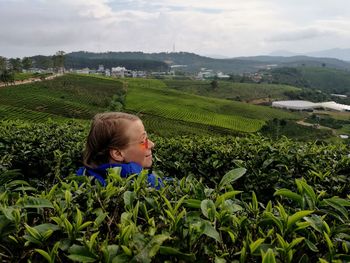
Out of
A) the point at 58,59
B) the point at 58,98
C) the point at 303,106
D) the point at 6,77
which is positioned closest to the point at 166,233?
the point at 58,98

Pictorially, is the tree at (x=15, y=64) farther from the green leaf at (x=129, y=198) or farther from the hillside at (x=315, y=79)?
the hillside at (x=315, y=79)

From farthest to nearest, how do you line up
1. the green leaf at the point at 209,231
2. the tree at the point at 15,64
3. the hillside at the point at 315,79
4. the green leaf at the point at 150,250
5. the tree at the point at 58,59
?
the hillside at the point at 315,79 → the tree at the point at 58,59 → the tree at the point at 15,64 → the green leaf at the point at 209,231 → the green leaf at the point at 150,250

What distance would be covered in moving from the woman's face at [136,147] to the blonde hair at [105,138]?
4cm

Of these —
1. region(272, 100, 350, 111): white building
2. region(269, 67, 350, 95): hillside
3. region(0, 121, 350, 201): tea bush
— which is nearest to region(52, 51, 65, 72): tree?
region(272, 100, 350, 111): white building

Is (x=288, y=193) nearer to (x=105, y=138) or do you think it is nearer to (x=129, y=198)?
(x=129, y=198)

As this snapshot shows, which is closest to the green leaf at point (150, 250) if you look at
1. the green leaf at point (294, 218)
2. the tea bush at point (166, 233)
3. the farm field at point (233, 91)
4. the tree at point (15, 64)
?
the tea bush at point (166, 233)

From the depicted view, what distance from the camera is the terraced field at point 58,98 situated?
175 feet

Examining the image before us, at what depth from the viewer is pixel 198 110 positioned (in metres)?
67.6

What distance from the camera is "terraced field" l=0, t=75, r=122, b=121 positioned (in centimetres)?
5321

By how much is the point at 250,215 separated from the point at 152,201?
1.54 ft

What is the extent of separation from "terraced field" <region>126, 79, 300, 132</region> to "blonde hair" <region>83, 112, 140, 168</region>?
51.1 m

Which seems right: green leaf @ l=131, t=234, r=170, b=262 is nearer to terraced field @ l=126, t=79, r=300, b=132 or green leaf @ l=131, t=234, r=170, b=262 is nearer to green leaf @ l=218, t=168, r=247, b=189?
green leaf @ l=218, t=168, r=247, b=189

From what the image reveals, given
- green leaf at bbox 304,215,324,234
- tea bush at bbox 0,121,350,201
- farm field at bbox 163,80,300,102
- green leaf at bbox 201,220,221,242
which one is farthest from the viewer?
farm field at bbox 163,80,300,102

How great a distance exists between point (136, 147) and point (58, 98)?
66.1 meters
